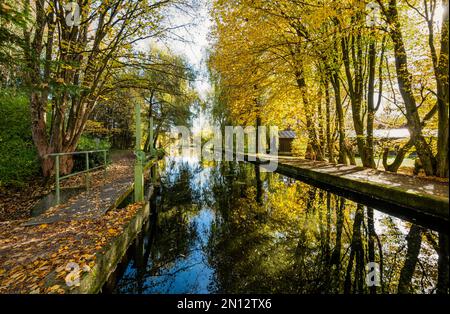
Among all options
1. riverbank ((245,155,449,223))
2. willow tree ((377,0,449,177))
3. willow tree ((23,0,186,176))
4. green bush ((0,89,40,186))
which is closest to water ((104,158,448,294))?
riverbank ((245,155,449,223))

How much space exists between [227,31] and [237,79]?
8.64ft

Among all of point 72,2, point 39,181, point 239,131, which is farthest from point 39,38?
point 239,131

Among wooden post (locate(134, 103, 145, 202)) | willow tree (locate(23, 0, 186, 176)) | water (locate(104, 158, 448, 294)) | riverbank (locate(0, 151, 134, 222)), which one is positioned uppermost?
willow tree (locate(23, 0, 186, 176))

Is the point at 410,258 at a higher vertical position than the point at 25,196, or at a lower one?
lower

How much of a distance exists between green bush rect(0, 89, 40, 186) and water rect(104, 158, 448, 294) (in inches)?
202

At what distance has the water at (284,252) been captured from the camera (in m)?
3.05

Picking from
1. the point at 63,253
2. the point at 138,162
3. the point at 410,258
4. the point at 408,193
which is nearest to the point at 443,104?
the point at 408,193

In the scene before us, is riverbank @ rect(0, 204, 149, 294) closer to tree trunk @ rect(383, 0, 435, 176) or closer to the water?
the water

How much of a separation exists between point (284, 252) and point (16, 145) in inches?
369

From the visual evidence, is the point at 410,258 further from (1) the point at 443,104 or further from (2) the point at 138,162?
(1) the point at 443,104

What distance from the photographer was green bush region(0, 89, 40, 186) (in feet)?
24.6

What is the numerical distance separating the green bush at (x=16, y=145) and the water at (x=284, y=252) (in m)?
5.14

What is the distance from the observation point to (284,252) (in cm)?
393

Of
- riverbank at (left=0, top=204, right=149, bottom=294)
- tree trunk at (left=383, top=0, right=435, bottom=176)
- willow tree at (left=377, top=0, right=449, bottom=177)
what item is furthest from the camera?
tree trunk at (left=383, top=0, right=435, bottom=176)
